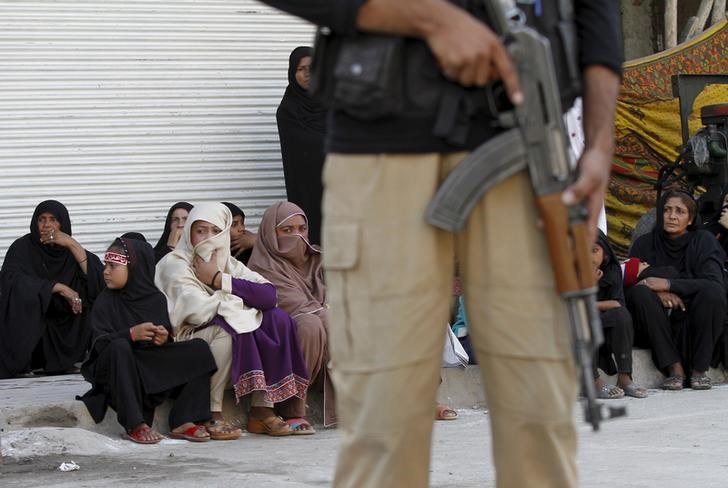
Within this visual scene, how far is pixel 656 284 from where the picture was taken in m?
7.59

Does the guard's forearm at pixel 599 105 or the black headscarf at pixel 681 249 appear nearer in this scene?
the guard's forearm at pixel 599 105

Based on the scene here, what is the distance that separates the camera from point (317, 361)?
620cm

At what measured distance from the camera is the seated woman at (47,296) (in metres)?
7.09

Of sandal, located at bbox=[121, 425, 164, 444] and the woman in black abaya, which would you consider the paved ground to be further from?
the woman in black abaya

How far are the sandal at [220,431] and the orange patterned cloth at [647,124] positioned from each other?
496 centimetres

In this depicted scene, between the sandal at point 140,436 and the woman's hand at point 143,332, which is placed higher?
the woman's hand at point 143,332

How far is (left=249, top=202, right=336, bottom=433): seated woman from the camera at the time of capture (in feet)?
20.3

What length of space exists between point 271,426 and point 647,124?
16.9 feet

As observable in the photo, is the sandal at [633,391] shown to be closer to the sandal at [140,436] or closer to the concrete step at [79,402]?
the concrete step at [79,402]

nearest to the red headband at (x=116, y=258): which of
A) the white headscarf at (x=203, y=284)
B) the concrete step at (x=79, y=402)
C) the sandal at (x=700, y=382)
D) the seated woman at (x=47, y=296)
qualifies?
the white headscarf at (x=203, y=284)

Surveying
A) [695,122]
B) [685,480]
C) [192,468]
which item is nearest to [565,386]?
[685,480]

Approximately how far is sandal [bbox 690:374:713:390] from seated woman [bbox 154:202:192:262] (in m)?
3.14

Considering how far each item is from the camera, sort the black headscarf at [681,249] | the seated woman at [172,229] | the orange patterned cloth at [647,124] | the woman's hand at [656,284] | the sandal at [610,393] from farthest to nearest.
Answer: the orange patterned cloth at [647,124] → the black headscarf at [681,249] → the woman's hand at [656,284] → the seated woman at [172,229] → the sandal at [610,393]

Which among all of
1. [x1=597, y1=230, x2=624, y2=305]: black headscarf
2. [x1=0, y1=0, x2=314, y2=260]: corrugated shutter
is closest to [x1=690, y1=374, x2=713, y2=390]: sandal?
[x1=597, y1=230, x2=624, y2=305]: black headscarf
